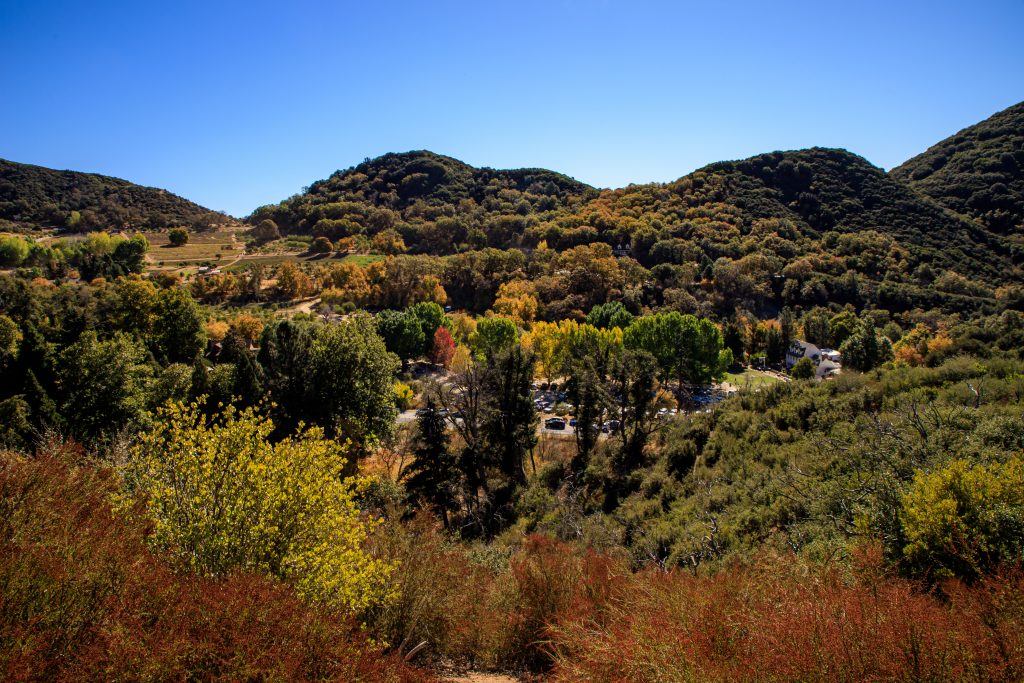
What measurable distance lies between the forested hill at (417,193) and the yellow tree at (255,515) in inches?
3996

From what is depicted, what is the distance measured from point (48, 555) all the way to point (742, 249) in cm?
9569

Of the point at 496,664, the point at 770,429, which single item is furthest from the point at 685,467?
the point at 496,664

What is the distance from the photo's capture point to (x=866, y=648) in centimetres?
471

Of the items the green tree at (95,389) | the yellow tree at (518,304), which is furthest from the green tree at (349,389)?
the yellow tree at (518,304)

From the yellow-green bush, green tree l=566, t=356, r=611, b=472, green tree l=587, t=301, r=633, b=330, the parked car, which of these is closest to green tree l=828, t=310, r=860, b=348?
green tree l=587, t=301, r=633, b=330

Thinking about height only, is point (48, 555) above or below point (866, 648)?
above

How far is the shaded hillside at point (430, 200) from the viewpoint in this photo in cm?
10219

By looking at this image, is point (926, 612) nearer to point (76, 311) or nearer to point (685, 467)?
point (685, 467)

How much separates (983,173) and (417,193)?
142367 millimetres

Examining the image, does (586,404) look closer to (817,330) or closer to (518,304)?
(518,304)

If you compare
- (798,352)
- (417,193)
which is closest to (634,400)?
(798,352)

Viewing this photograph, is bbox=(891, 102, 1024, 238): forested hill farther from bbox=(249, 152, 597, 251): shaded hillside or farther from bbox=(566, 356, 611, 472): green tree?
bbox=(566, 356, 611, 472): green tree

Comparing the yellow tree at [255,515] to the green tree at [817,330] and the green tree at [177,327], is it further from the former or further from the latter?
the green tree at [817,330]

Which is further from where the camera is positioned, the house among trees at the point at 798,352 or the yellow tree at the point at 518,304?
the yellow tree at the point at 518,304
